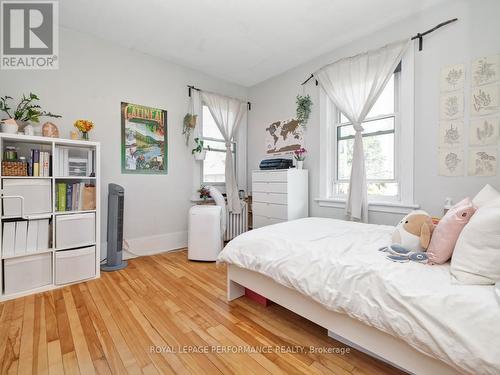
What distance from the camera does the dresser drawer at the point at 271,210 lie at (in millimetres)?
3037

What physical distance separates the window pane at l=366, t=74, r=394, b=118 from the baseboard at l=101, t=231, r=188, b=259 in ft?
10.1

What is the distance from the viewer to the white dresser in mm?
3029

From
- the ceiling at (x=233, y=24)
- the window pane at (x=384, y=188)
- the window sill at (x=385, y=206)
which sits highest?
the ceiling at (x=233, y=24)

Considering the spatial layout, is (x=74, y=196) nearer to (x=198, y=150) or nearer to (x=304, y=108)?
(x=198, y=150)

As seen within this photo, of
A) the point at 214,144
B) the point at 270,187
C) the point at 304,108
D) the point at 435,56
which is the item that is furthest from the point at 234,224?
the point at 435,56

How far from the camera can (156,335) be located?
154cm

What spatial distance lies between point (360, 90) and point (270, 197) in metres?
1.69

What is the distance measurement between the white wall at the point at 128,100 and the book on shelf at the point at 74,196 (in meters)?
0.45

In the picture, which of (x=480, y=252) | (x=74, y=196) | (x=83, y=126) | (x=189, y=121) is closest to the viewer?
(x=480, y=252)

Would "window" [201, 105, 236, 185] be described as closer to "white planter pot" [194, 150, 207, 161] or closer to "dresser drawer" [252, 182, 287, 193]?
"white planter pot" [194, 150, 207, 161]

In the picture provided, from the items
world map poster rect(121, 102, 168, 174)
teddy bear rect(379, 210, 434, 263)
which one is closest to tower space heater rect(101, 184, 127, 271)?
world map poster rect(121, 102, 168, 174)
